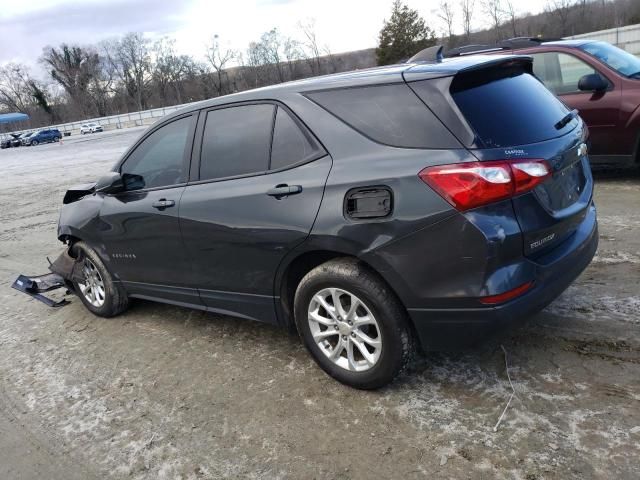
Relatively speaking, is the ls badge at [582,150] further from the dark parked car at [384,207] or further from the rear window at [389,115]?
the rear window at [389,115]

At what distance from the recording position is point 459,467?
2.48 meters

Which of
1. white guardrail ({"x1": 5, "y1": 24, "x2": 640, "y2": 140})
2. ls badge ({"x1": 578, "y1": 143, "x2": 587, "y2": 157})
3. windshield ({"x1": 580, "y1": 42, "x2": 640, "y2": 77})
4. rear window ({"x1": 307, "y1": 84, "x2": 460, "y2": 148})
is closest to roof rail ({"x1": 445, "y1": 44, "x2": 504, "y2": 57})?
windshield ({"x1": 580, "y1": 42, "x2": 640, "y2": 77})

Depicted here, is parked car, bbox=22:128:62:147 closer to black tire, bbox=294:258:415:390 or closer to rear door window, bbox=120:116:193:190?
rear door window, bbox=120:116:193:190

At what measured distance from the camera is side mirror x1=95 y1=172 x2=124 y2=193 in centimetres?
419

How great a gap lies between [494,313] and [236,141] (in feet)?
6.38

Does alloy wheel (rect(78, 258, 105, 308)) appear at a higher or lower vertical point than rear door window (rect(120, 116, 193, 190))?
lower

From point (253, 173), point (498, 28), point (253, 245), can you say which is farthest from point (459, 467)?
point (498, 28)

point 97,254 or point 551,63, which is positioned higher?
point 551,63

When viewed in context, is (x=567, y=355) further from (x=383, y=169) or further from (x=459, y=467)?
(x=383, y=169)

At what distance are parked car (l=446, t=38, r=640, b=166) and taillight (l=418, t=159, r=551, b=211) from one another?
13.9ft

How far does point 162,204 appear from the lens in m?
3.91

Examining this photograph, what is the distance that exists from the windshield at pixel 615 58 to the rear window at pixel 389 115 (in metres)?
5.10

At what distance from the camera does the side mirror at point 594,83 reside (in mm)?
6535

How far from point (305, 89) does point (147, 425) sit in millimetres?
2194
